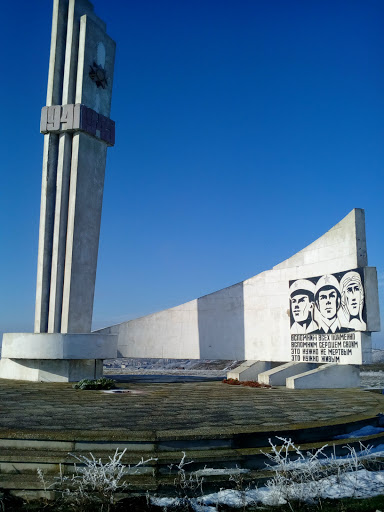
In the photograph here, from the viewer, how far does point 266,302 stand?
734 inches

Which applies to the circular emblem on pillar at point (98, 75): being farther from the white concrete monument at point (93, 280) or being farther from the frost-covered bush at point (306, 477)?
the frost-covered bush at point (306, 477)

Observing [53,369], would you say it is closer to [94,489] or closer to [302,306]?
[302,306]

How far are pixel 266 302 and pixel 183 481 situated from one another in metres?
13.9

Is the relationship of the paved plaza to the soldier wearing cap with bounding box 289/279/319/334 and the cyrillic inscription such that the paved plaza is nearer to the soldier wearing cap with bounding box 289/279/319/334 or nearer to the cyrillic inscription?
the soldier wearing cap with bounding box 289/279/319/334

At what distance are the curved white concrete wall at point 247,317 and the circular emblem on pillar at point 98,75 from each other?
32.4 ft

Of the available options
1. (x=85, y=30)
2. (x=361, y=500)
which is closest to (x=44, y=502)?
(x=361, y=500)

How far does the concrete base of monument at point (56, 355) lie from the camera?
15.6 metres

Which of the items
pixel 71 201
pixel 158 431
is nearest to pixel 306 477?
pixel 158 431

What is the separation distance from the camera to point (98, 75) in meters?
17.8

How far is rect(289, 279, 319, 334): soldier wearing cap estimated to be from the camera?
1670cm

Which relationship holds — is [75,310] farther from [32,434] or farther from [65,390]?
[32,434]

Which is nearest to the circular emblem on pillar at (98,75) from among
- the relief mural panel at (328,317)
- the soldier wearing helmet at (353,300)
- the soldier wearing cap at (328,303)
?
the relief mural panel at (328,317)

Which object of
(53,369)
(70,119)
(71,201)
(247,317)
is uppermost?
(70,119)

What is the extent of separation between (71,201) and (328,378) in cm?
1088
